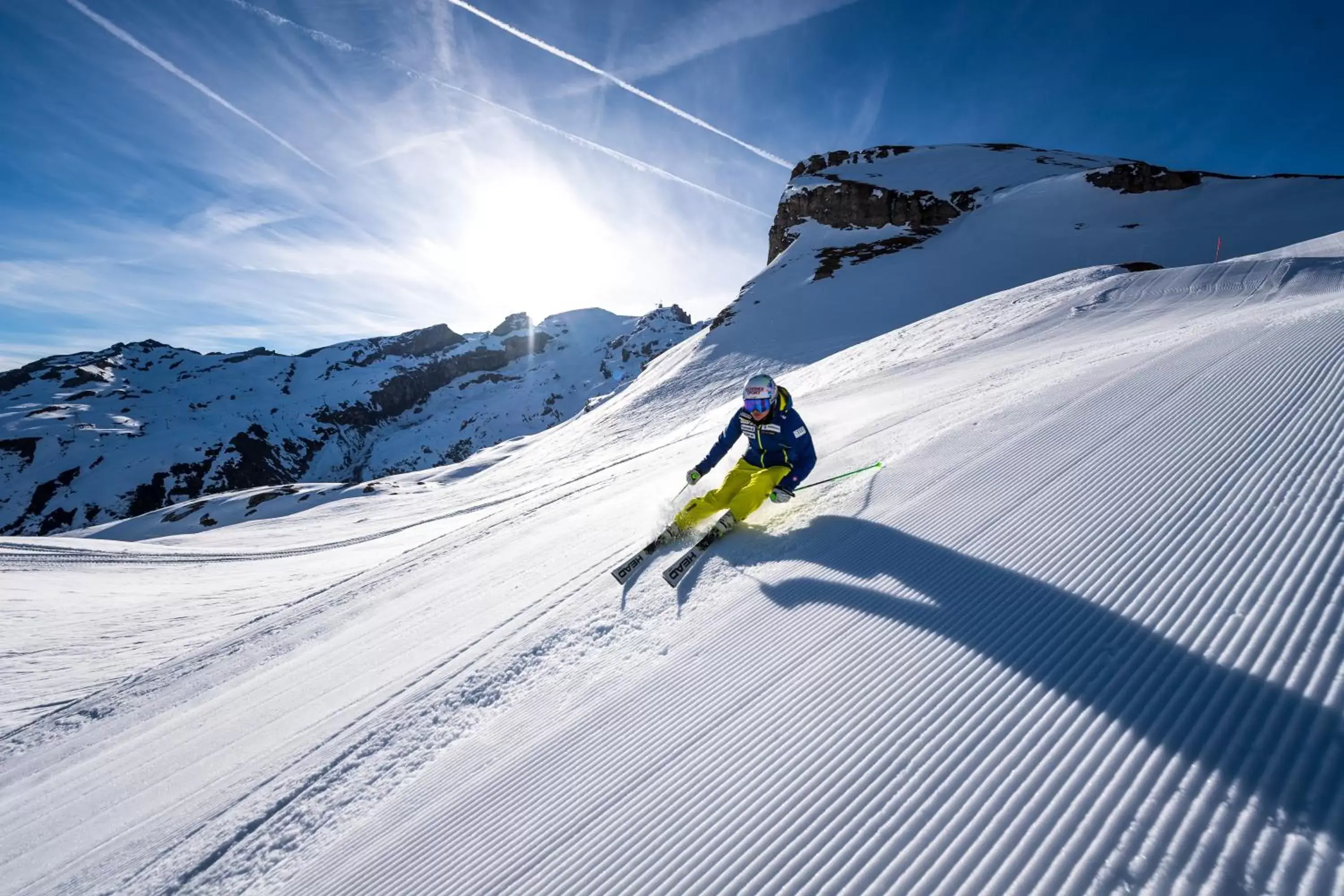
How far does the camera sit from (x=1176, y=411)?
17.0 ft

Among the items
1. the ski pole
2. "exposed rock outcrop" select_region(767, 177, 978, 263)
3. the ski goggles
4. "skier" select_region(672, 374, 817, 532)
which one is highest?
"exposed rock outcrop" select_region(767, 177, 978, 263)

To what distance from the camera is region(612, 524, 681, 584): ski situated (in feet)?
16.9

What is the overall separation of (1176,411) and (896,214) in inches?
2549

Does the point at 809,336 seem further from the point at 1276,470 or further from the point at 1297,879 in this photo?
the point at 1297,879

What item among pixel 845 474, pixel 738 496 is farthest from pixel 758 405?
pixel 845 474

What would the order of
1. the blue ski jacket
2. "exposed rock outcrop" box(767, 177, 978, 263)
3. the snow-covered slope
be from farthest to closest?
"exposed rock outcrop" box(767, 177, 978, 263) < the blue ski jacket < the snow-covered slope

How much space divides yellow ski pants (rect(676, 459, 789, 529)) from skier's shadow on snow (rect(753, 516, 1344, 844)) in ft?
4.15

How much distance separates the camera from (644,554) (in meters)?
5.40

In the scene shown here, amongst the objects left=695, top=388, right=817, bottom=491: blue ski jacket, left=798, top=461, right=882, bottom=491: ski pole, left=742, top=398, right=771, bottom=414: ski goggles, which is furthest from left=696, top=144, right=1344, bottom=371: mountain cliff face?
left=742, top=398, right=771, bottom=414: ski goggles

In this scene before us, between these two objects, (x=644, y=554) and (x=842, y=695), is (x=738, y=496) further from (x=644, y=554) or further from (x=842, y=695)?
(x=842, y=695)

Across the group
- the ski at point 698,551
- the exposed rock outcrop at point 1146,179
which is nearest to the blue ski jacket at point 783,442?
the ski at point 698,551

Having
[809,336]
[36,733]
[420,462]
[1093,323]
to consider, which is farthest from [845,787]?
[420,462]

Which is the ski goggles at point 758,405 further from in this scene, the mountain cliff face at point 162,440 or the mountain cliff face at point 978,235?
the mountain cliff face at point 162,440

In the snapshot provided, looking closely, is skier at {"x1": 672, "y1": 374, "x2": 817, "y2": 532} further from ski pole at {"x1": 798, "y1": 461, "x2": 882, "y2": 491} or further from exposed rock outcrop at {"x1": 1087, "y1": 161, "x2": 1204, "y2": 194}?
exposed rock outcrop at {"x1": 1087, "y1": 161, "x2": 1204, "y2": 194}
